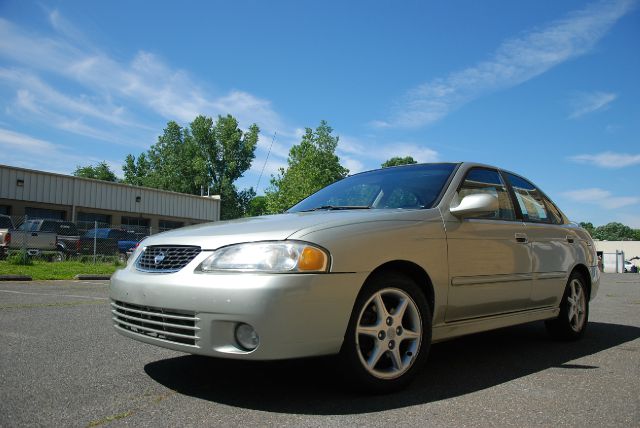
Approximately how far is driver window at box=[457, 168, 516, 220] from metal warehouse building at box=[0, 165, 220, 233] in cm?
2083

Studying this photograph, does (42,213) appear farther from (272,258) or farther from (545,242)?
(272,258)

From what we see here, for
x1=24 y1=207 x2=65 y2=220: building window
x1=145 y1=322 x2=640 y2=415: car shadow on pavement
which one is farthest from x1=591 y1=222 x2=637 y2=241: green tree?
x1=145 y1=322 x2=640 y2=415: car shadow on pavement

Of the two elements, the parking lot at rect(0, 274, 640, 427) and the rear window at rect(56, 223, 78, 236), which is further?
the rear window at rect(56, 223, 78, 236)

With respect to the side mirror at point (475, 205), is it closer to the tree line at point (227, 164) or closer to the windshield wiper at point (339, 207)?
the windshield wiper at point (339, 207)

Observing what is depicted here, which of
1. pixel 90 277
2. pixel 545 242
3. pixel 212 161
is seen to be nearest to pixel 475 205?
pixel 545 242

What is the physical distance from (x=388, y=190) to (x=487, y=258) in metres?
0.91

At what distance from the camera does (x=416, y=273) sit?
11.5 ft

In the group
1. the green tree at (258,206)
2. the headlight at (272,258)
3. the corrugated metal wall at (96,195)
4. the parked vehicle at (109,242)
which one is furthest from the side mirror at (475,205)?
the green tree at (258,206)

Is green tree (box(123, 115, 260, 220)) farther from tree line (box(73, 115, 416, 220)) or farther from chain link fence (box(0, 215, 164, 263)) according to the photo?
chain link fence (box(0, 215, 164, 263))

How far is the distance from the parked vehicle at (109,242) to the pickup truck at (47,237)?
0.38 metres

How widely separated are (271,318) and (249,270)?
0.94 ft

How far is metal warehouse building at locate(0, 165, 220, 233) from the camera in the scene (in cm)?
2952

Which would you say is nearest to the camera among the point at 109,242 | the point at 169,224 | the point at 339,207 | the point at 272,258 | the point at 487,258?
the point at 272,258

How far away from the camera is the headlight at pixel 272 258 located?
2.83 meters
